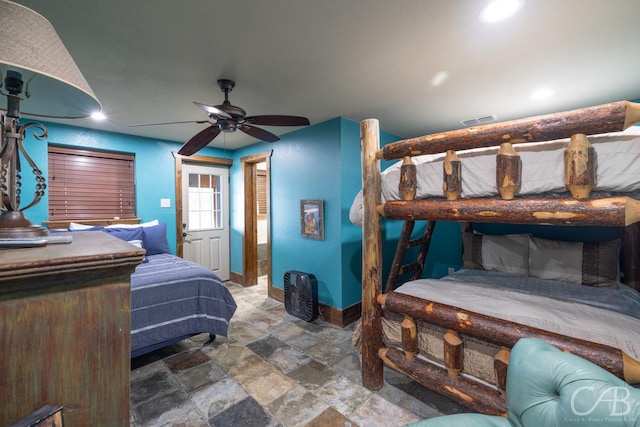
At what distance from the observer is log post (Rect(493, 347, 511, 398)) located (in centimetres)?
137

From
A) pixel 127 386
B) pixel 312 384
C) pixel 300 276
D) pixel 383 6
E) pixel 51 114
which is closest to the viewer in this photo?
pixel 127 386

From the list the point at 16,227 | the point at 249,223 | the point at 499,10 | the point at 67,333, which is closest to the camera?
the point at 67,333

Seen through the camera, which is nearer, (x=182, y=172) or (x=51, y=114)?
(x=51, y=114)

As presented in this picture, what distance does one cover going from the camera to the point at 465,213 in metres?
1.49

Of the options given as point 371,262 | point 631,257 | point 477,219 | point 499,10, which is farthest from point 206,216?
point 631,257

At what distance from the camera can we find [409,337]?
175cm

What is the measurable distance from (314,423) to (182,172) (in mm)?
3881

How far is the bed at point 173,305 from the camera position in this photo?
2191 millimetres

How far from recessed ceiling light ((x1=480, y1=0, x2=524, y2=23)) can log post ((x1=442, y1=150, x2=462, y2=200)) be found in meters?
0.75

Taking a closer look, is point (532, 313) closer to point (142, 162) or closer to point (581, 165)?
point (581, 165)

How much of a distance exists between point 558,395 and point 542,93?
8.72 ft

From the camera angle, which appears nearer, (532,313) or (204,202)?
(532,313)

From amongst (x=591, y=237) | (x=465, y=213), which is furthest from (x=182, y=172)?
(x=591, y=237)

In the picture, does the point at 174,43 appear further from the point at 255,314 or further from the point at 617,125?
the point at 255,314
